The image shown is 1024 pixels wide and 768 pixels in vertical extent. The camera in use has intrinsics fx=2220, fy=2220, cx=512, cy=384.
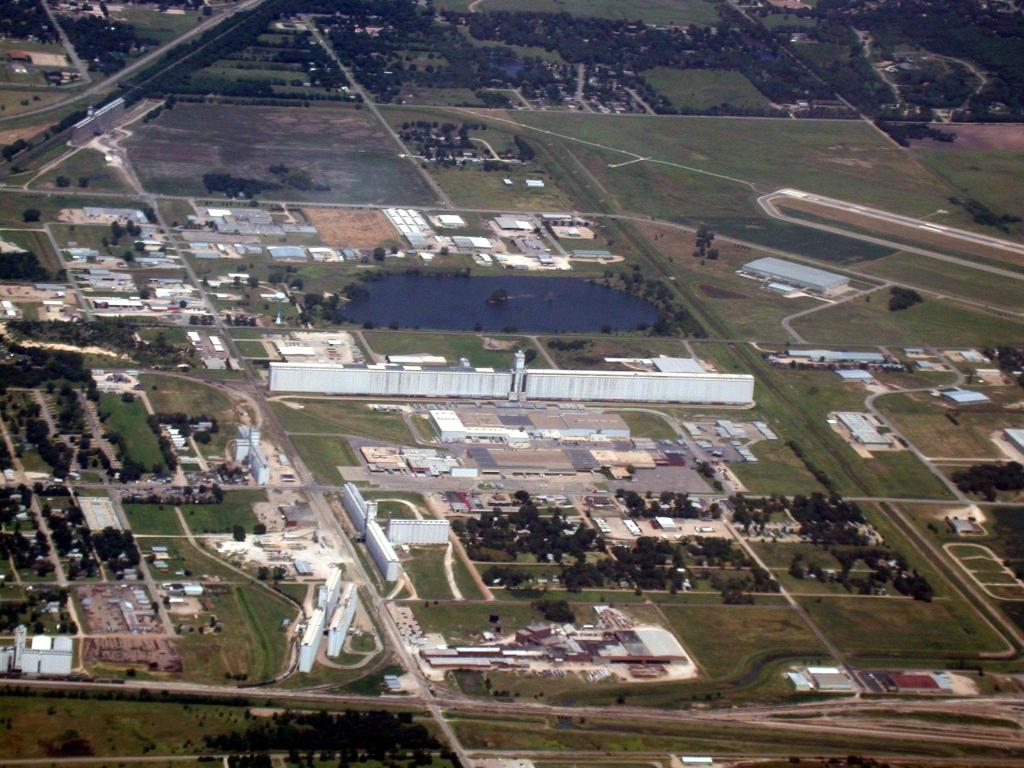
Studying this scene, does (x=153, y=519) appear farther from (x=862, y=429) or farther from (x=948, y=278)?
(x=948, y=278)

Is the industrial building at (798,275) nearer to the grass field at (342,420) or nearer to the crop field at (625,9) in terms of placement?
the grass field at (342,420)

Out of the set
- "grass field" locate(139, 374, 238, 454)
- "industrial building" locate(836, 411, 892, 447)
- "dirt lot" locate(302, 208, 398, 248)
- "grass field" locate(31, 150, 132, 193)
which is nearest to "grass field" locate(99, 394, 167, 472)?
"grass field" locate(139, 374, 238, 454)

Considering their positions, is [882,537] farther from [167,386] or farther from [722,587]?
[167,386]

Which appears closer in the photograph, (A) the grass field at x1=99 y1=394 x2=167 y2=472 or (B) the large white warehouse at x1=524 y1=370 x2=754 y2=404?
(A) the grass field at x1=99 y1=394 x2=167 y2=472

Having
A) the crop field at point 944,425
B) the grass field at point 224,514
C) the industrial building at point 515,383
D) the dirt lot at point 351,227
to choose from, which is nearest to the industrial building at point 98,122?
the dirt lot at point 351,227

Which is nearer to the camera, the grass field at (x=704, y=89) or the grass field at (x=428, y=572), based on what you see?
the grass field at (x=428, y=572)

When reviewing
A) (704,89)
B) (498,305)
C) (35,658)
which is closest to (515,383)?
(498,305)

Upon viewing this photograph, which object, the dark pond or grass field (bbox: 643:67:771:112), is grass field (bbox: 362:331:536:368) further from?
grass field (bbox: 643:67:771:112)
